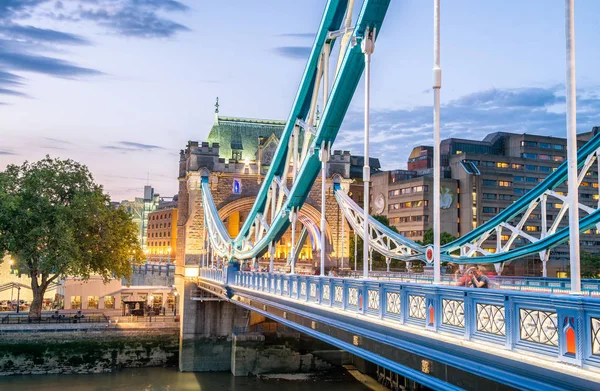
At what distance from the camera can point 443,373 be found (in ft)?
30.9

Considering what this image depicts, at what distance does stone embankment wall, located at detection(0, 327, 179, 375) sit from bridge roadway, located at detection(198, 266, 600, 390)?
914 inches

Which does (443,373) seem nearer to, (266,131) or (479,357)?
(479,357)

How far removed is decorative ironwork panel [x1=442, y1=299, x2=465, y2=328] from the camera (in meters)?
8.91

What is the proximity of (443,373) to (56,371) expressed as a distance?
28.9 m

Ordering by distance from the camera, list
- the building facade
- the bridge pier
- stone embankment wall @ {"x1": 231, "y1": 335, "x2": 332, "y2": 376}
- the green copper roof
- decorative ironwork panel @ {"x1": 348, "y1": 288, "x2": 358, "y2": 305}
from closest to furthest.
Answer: decorative ironwork panel @ {"x1": 348, "y1": 288, "x2": 358, "y2": 305} → stone embankment wall @ {"x1": 231, "y1": 335, "x2": 332, "y2": 376} → the bridge pier → the building facade → the green copper roof

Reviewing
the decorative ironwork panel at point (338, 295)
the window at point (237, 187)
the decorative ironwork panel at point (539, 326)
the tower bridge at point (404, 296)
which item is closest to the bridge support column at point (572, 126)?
the tower bridge at point (404, 296)

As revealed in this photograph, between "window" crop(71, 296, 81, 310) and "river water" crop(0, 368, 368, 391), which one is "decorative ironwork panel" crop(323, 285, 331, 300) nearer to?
"river water" crop(0, 368, 368, 391)

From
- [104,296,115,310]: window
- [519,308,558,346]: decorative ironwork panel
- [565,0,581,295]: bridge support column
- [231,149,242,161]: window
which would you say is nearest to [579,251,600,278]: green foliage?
[231,149,242,161]: window

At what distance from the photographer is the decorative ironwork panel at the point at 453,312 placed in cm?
891

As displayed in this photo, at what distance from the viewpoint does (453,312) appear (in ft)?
29.8

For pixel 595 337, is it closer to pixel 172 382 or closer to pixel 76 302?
pixel 172 382

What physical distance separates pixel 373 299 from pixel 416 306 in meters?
1.90

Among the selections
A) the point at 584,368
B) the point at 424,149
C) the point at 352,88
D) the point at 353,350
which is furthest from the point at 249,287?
the point at 424,149

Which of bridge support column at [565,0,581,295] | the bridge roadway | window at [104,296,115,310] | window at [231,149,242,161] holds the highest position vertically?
window at [231,149,242,161]
